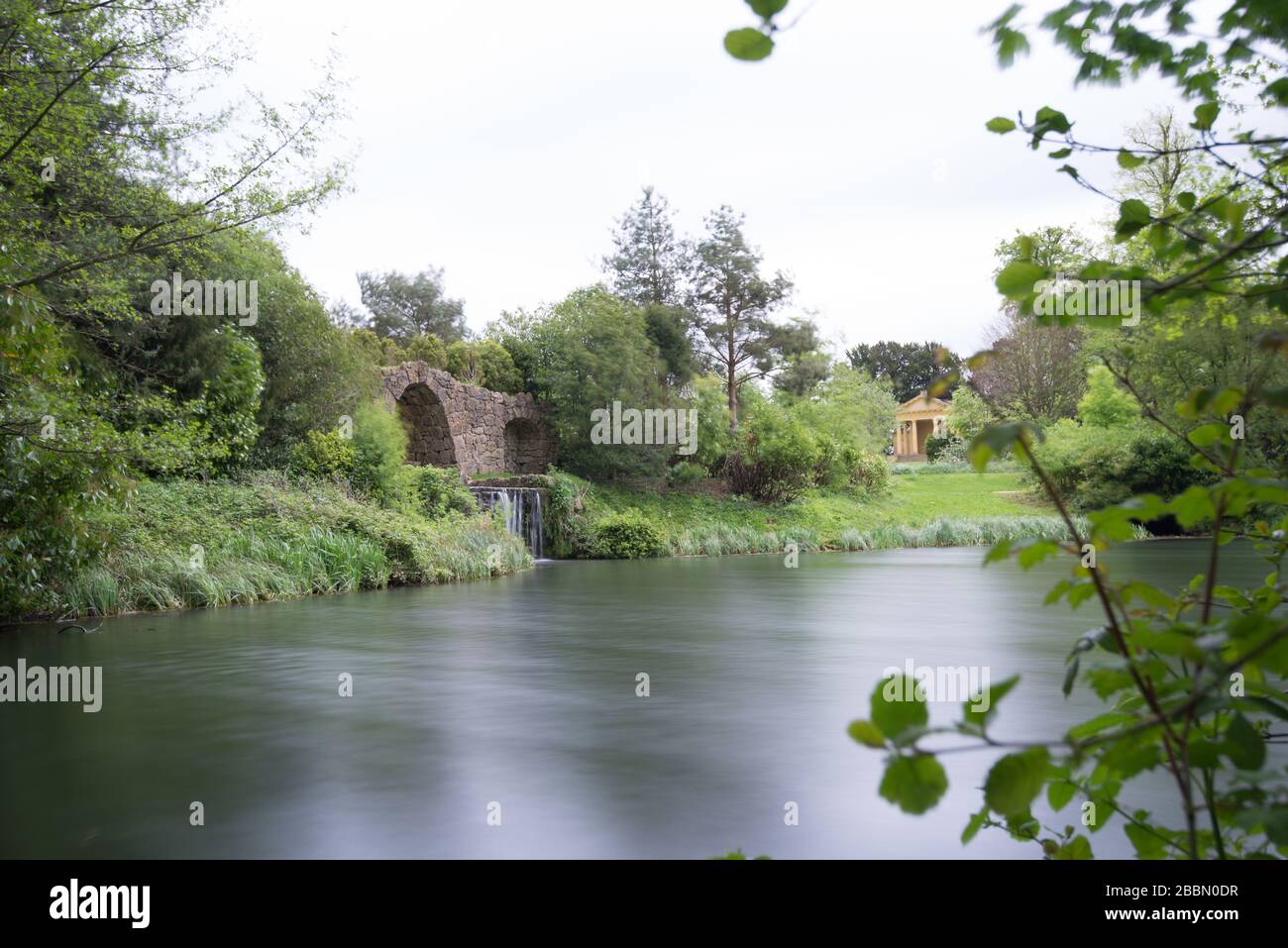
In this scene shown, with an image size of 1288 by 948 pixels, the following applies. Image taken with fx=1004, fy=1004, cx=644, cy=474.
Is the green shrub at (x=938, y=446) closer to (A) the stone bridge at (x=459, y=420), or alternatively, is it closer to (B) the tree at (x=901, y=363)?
(B) the tree at (x=901, y=363)

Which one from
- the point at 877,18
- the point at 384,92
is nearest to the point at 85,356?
the point at 877,18

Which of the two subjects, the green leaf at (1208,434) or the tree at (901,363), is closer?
the green leaf at (1208,434)

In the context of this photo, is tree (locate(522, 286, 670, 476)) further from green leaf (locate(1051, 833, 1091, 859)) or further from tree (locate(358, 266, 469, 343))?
green leaf (locate(1051, 833, 1091, 859))

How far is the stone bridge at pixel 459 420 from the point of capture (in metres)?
22.4

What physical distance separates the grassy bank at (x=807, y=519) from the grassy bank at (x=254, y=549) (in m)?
6.04

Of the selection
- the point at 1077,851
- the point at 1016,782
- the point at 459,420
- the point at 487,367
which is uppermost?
the point at 487,367

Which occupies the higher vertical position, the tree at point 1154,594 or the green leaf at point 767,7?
the green leaf at point 767,7

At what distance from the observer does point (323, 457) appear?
50.7 ft

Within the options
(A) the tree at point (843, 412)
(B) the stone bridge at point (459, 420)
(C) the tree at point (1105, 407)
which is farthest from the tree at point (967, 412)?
(B) the stone bridge at point (459, 420)

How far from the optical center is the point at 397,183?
135ft

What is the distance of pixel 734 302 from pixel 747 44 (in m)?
30.6

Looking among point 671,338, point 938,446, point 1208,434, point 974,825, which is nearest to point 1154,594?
point 1208,434

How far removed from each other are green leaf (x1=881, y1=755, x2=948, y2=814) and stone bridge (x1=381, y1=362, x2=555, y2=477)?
20.5m

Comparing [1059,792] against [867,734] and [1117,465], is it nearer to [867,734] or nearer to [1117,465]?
[867,734]
